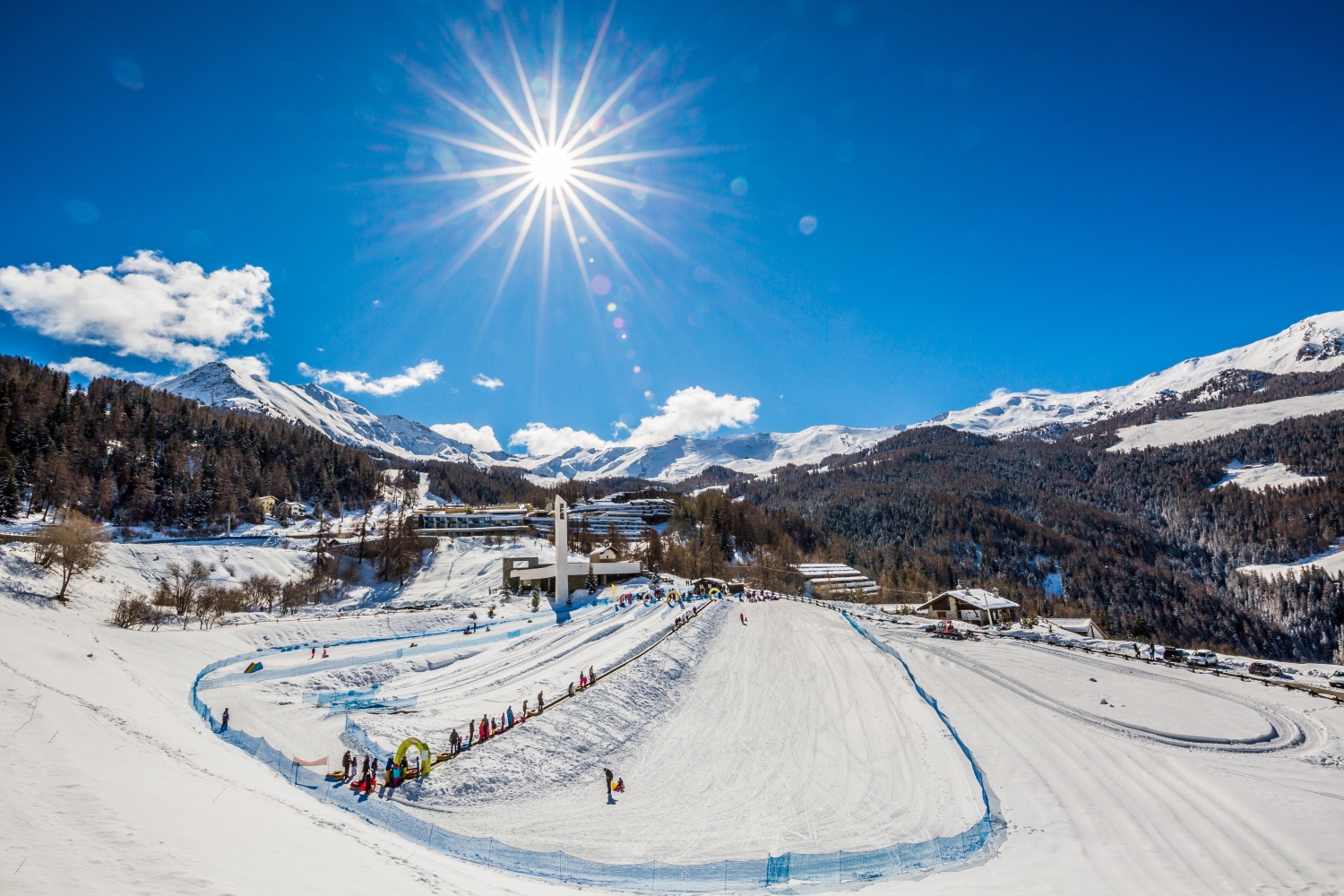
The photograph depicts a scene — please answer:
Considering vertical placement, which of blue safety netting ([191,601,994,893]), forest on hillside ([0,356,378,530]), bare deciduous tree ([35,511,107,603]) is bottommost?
blue safety netting ([191,601,994,893])

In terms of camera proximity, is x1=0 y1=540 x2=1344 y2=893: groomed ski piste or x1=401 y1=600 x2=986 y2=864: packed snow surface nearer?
x1=0 y1=540 x2=1344 y2=893: groomed ski piste

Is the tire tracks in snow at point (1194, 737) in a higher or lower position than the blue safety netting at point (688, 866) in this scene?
higher

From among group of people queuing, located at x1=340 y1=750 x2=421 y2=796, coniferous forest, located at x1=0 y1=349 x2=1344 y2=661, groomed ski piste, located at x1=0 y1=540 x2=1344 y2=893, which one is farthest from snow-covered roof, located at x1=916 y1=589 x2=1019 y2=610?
group of people queuing, located at x1=340 y1=750 x2=421 y2=796

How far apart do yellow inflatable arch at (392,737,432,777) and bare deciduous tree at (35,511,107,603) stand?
34.3 m

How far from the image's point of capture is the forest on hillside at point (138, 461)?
228 ft

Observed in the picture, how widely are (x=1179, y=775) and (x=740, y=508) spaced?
362 feet

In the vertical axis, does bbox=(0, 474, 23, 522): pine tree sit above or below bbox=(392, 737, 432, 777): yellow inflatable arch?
above

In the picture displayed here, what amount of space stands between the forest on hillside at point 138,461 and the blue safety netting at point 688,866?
2777 inches

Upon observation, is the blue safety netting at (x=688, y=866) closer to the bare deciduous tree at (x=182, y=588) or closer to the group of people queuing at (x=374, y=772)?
the group of people queuing at (x=374, y=772)

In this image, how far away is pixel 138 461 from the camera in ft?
271

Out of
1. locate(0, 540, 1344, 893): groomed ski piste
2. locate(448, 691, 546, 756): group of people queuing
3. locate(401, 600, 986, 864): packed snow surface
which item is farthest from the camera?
locate(448, 691, 546, 756): group of people queuing

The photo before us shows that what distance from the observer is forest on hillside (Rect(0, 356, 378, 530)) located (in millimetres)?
69438

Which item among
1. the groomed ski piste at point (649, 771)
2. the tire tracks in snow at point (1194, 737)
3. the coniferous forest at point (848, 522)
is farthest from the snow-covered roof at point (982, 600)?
the tire tracks in snow at point (1194, 737)

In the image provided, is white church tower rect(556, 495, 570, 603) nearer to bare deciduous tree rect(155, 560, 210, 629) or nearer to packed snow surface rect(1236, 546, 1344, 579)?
bare deciduous tree rect(155, 560, 210, 629)
